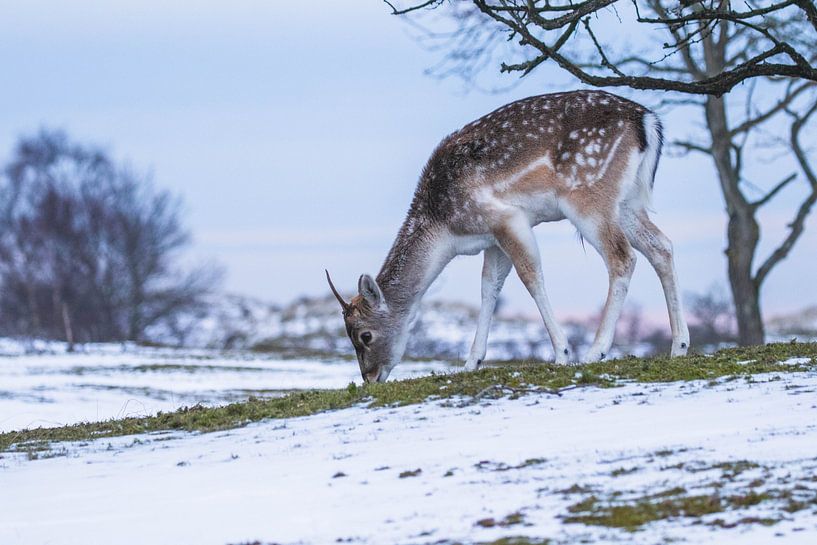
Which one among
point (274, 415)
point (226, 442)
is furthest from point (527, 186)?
point (226, 442)

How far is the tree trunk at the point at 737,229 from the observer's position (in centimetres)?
2377

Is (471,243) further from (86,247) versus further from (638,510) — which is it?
(86,247)

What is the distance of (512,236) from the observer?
10.9 metres

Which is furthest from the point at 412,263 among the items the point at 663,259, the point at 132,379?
the point at 132,379

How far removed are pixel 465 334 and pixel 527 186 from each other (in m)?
37.6

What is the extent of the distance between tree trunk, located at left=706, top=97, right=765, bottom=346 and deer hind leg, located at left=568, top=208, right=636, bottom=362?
45.3 feet

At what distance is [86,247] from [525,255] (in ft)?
152

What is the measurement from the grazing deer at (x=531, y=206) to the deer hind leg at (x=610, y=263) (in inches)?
0.4

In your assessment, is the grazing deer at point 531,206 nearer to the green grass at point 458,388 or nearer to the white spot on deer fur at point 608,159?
the white spot on deer fur at point 608,159

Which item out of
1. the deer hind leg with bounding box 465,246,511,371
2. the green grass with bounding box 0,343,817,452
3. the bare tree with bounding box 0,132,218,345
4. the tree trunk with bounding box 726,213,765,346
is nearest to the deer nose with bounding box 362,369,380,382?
the deer hind leg with bounding box 465,246,511,371

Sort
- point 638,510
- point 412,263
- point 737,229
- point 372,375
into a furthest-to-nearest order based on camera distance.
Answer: point 737,229 < point 372,375 < point 412,263 < point 638,510

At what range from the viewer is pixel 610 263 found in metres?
10.6

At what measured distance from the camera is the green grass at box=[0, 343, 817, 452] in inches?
359

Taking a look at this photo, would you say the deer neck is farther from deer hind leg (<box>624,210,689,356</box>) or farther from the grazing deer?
deer hind leg (<box>624,210,689,356</box>)
